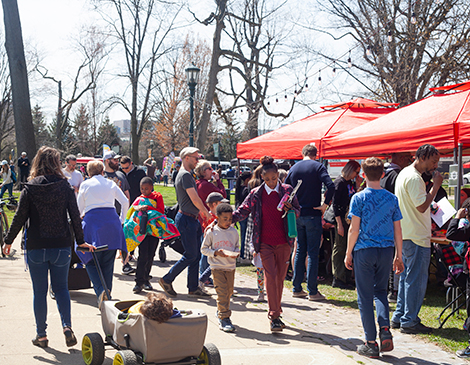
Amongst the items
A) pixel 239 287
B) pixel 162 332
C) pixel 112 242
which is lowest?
pixel 239 287

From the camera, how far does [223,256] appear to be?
522 centimetres

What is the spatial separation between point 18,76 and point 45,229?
38.8 feet

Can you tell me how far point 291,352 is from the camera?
465 centimetres

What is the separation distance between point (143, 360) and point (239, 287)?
4.20m

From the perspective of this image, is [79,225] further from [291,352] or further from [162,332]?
[291,352]

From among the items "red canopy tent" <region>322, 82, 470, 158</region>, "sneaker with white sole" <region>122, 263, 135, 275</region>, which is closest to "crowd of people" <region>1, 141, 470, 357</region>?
"red canopy tent" <region>322, 82, 470, 158</region>

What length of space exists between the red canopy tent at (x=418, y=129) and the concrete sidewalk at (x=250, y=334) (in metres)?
2.43

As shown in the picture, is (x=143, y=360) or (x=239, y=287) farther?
(x=239, y=287)

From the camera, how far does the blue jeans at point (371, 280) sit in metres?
4.54

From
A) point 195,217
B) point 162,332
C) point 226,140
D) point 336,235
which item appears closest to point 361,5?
point 336,235

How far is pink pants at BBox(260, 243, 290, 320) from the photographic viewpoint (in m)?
5.26

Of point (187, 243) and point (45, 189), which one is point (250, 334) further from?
point (45, 189)

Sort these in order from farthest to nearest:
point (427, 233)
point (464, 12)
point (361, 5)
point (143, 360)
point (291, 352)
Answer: point (361, 5)
point (464, 12)
point (427, 233)
point (291, 352)
point (143, 360)

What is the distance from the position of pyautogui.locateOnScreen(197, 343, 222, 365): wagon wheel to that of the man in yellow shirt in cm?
252
